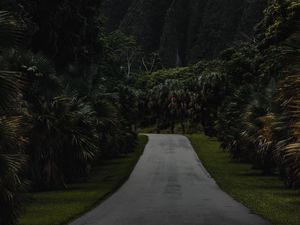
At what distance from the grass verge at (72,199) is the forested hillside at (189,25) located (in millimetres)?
102810

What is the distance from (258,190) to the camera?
2614cm

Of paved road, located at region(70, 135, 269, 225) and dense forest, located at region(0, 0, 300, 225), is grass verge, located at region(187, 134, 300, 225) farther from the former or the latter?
dense forest, located at region(0, 0, 300, 225)

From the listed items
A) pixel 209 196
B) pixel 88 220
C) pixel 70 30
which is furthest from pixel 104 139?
pixel 88 220

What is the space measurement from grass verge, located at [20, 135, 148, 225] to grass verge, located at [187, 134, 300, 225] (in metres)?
5.09

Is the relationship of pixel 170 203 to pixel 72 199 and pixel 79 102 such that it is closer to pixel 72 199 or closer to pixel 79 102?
pixel 72 199

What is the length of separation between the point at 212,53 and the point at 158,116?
187 feet

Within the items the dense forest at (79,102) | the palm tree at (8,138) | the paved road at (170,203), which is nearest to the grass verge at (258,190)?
the paved road at (170,203)

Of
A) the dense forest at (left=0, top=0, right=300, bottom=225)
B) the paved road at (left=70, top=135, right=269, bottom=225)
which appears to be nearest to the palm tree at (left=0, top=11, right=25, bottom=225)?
the dense forest at (left=0, top=0, right=300, bottom=225)

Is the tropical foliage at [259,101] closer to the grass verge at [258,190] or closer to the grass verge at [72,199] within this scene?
the grass verge at [258,190]

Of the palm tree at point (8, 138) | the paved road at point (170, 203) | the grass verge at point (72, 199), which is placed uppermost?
the palm tree at point (8, 138)

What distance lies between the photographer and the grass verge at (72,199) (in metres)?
17.6

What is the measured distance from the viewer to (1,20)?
13023 millimetres

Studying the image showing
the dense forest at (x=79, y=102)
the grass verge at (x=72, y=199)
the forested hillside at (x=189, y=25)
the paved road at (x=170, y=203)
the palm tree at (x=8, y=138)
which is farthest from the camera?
the forested hillside at (x=189, y=25)

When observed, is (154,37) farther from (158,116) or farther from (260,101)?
(260,101)
